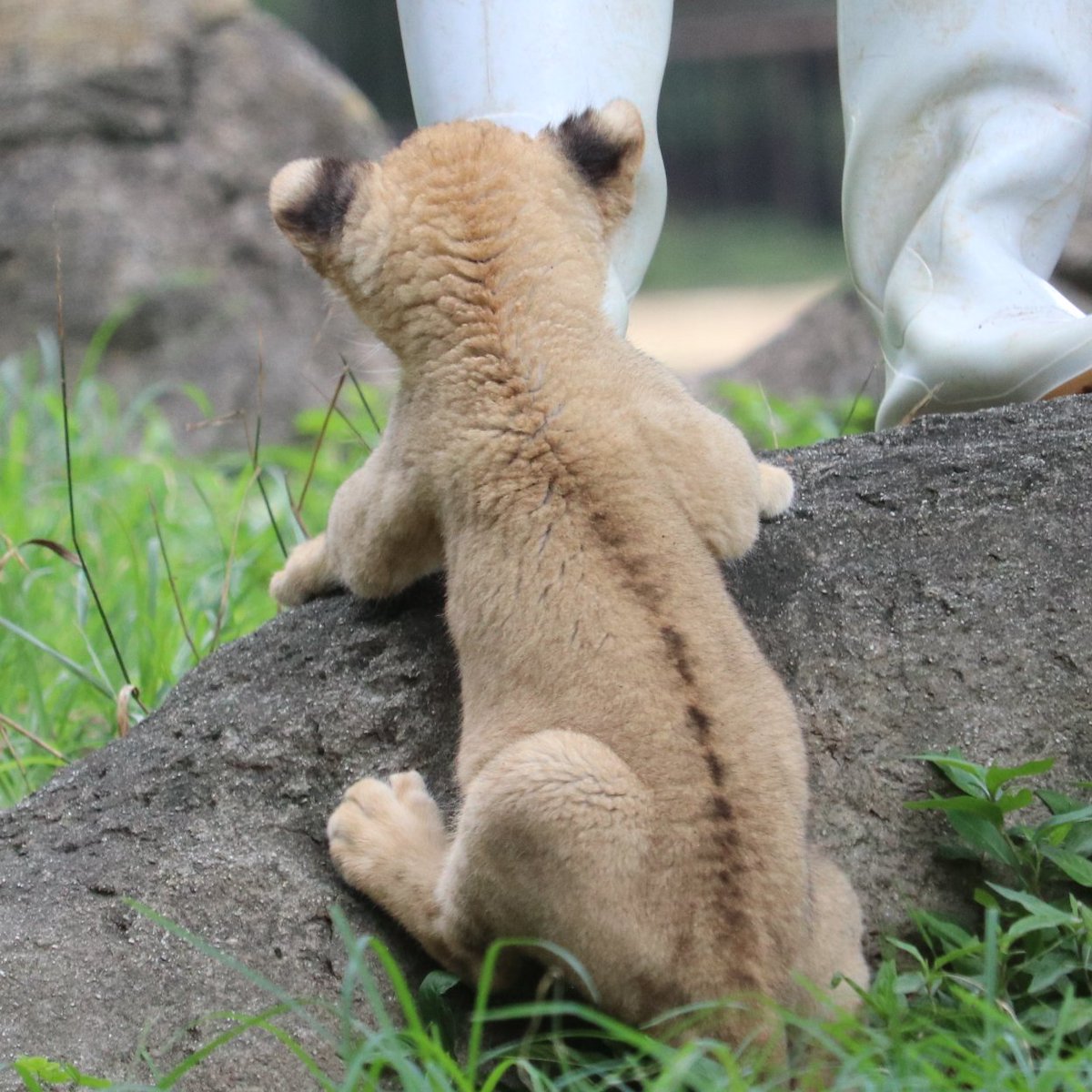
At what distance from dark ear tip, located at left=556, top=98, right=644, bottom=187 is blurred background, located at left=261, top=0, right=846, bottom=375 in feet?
34.4

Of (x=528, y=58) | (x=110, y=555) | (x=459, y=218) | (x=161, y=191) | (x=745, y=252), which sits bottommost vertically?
(x=745, y=252)

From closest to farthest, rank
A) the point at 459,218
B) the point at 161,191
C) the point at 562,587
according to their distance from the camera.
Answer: the point at 562,587 → the point at 459,218 → the point at 161,191

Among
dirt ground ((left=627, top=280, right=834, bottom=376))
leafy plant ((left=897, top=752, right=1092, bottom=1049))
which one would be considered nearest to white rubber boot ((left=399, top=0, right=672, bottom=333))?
leafy plant ((left=897, top=752, right=1092, bottom=1049))

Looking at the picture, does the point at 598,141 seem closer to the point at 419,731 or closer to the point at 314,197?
the point at 314,197

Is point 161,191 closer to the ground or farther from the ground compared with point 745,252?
farther from the ground

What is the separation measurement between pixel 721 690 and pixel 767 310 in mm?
15444

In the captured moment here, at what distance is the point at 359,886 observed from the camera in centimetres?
312

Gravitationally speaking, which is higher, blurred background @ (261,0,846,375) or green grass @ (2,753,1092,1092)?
green grass @ (2,753,1092,1092)

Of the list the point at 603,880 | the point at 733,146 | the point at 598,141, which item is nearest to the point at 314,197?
the point at 598,141

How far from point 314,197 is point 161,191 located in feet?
21.9

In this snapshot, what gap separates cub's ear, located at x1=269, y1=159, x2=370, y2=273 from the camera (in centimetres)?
343

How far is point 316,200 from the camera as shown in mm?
3439

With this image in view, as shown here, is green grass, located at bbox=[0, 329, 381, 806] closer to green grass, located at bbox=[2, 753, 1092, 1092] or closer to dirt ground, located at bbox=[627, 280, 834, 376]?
green grass, located at bbox=[2, 753, 1092, 1092]

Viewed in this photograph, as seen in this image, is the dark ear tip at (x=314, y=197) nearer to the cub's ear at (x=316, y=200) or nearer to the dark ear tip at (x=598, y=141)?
the cub's ear at (x=316, y=200)
